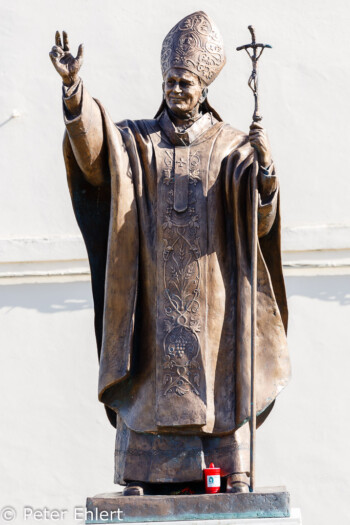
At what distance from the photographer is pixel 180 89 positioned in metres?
8.36

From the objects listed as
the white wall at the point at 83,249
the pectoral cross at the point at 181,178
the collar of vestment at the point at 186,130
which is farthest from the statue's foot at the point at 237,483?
the white wall at the point at 83,249

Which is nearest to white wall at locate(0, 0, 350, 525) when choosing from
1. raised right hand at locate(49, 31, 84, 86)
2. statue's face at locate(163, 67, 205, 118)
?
statue's face at locate(163, 67, 205, 118)

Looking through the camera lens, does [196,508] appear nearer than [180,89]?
Yes

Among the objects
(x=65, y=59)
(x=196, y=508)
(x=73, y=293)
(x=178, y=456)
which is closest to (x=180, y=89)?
(x=65, y=59)

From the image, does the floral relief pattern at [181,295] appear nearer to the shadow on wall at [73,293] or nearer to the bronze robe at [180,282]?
the bronze robe at [180,282]

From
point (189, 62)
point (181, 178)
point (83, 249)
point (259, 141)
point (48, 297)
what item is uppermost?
point (189, 62)

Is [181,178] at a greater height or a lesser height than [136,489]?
greater

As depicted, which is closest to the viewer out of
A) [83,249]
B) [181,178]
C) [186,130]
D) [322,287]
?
[181,178]

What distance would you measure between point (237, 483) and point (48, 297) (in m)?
5.09

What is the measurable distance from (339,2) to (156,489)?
5.68m

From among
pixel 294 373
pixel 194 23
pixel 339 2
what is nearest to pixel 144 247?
pixel 194 23

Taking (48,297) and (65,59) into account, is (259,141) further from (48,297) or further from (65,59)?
(48,297)

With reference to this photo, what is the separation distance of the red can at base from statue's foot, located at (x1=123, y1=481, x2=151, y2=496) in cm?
25

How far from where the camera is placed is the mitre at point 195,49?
838 centimetres
